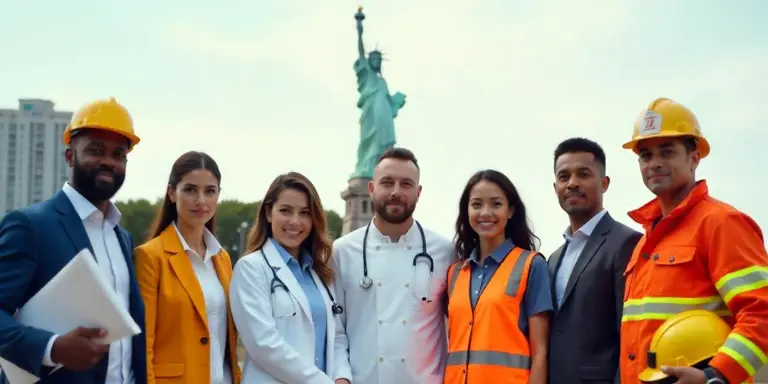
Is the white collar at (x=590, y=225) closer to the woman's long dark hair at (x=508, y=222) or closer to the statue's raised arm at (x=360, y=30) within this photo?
the woman's long dark hair at (x=508, y=222)

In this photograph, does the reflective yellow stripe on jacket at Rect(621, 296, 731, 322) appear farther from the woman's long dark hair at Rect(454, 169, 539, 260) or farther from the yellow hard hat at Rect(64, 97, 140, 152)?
the yellow hard hat at Rect(64, 97, 140, 152)

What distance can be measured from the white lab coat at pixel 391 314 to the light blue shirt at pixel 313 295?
233 mm

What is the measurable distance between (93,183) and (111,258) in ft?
1.45

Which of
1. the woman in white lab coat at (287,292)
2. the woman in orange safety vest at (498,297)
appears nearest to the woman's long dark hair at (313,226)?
the woman in white lab coat at (287,292)

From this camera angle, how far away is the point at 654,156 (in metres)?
4.77

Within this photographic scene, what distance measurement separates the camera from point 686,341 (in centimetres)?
420

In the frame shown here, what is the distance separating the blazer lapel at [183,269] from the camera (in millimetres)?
5184

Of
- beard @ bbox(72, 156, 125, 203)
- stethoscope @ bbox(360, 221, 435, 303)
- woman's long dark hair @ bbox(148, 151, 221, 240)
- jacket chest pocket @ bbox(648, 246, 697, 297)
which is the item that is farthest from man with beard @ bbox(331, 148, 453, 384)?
beard @ bbox(72, 156, 125, 203)

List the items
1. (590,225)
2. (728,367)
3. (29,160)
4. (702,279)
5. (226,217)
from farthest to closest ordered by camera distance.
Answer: (29,160)
(226,217)
(590,225)
(702,279)
(728,367)

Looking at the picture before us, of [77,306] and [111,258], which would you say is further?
[111,258]

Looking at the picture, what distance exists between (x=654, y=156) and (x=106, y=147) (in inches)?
120

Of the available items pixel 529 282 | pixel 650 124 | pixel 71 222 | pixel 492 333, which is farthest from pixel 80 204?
pixel 650 124

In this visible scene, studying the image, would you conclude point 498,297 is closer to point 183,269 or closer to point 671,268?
point 671,268

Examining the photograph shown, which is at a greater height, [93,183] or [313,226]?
[93,183]
